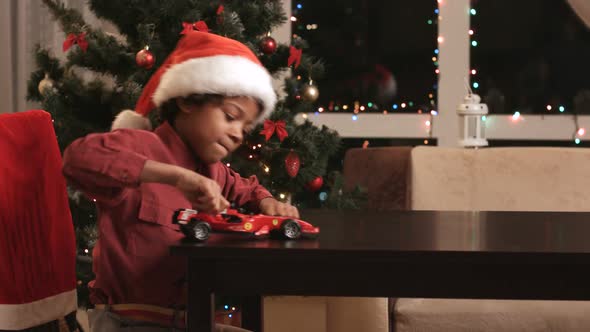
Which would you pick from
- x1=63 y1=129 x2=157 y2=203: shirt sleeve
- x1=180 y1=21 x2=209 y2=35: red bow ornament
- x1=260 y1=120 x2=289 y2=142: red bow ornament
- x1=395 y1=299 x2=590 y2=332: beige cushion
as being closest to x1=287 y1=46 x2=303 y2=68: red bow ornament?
x1=260 y1=120 x2=289 y2=142: red bow ornament

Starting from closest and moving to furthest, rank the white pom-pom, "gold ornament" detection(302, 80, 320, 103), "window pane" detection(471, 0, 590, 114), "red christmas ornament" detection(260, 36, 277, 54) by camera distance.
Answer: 1. the white pom-pom
2. "red christmas ornament" detection(260, 36, 277, 54)
3. "gold ornament" detection(302, 80, 320, 103)
4. "window pane" detection(471, 0, 590, 114)

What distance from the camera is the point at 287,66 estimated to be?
282cm

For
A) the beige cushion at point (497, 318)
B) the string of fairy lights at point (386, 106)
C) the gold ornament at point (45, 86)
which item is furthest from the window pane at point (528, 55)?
the gold ornament at point (45, 86)

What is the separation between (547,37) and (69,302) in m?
3.13

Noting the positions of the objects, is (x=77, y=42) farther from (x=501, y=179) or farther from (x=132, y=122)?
(x=501, y=179)

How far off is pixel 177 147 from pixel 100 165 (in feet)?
0.87

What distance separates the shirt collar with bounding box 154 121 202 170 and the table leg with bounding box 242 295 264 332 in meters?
0.41

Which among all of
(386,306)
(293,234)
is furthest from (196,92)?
(386,306)

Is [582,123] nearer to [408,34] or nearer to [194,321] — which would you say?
[408,34]

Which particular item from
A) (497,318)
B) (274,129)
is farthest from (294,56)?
(497,318)

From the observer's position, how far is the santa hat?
143 cm

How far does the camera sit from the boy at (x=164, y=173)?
1.20 m

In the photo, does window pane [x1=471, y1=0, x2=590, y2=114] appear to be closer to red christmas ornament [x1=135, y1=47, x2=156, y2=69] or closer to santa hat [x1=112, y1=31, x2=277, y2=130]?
red christmas ornament [x1=135, y1=47, x2=156, y2=69]

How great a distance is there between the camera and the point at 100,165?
1194 millimetres
